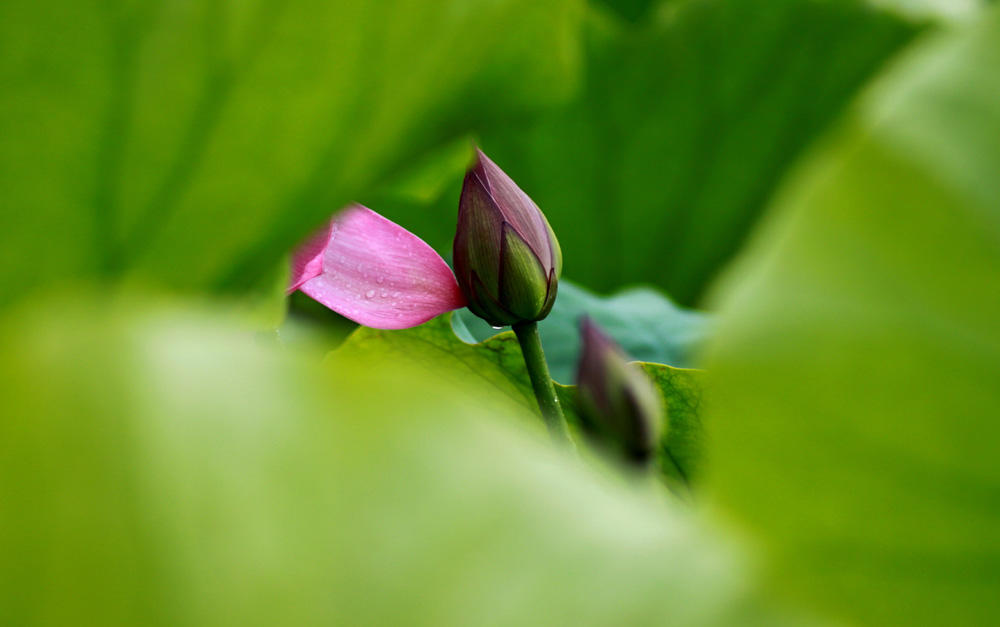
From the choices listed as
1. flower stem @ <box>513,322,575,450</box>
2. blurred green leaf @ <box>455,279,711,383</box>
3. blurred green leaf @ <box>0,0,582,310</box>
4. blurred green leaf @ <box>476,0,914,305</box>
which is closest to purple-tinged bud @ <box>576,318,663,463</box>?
flower stem @ <box>513,322,575,450</box>

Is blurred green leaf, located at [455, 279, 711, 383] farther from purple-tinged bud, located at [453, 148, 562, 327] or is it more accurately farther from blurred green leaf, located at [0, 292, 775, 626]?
blurred green leaf, located at [0, 292, 775, 626]

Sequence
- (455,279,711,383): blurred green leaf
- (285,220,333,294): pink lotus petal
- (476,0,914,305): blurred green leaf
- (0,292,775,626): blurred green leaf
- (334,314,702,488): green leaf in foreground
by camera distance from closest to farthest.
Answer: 1. (0,292,775,626): blurred green leaf
2. (285,220,333,294): pink lotus petal
3. (334,314,702,488): green leaf in foreground
4. (455,279,711,383): blurred green leaf
5. (476,0,914,305): blurred green leaf

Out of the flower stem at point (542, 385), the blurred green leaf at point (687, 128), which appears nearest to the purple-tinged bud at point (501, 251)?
the flower stem at point (542, 385)

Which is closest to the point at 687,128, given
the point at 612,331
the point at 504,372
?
the point at 612,331

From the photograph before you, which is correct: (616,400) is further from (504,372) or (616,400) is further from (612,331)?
(612,331)

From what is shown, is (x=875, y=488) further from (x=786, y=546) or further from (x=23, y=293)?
(x=23, y=293)

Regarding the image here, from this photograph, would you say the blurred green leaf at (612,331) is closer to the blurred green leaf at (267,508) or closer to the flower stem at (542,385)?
the flower stem at (542,385)

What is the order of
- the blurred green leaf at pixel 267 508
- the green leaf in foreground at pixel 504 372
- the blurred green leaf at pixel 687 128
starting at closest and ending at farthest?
1. the blurred green leaf at pixel 267 508
2. the green leaf in foreground at pixel 504 372
3. the blurred green leaf at pixel 687 128
